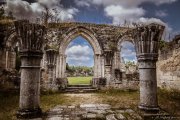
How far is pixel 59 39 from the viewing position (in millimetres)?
12531

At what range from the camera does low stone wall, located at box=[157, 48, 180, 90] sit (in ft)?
27.6

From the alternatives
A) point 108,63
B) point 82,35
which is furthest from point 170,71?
point 82,35

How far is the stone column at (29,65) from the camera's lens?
507 centimetres

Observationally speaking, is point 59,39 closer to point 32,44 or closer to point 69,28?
point 69,28

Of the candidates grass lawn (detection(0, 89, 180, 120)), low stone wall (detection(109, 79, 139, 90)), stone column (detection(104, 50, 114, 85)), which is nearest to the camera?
grass lawn (detection(0, 89, 180, 120))

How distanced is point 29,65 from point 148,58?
3.44 meters

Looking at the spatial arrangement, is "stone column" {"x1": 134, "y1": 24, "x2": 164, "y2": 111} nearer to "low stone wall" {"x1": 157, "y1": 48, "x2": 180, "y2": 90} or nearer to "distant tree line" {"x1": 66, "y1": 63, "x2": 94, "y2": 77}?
"low stone wall" {"x1": 157, "y1": 48, "x2": 180, "y2": 90}

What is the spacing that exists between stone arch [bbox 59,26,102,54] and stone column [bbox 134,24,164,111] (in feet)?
23.7

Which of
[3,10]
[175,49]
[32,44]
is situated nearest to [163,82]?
[175,49]

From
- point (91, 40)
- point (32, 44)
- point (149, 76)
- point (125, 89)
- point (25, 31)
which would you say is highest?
point (91, 40)

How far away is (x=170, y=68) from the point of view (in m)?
9.13

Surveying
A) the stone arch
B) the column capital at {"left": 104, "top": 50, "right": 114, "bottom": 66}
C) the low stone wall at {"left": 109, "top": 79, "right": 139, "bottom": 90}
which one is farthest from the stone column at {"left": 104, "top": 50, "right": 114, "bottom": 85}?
the stone arch

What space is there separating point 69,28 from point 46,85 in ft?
13.5

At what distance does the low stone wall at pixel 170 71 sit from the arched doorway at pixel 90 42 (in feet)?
12.6
